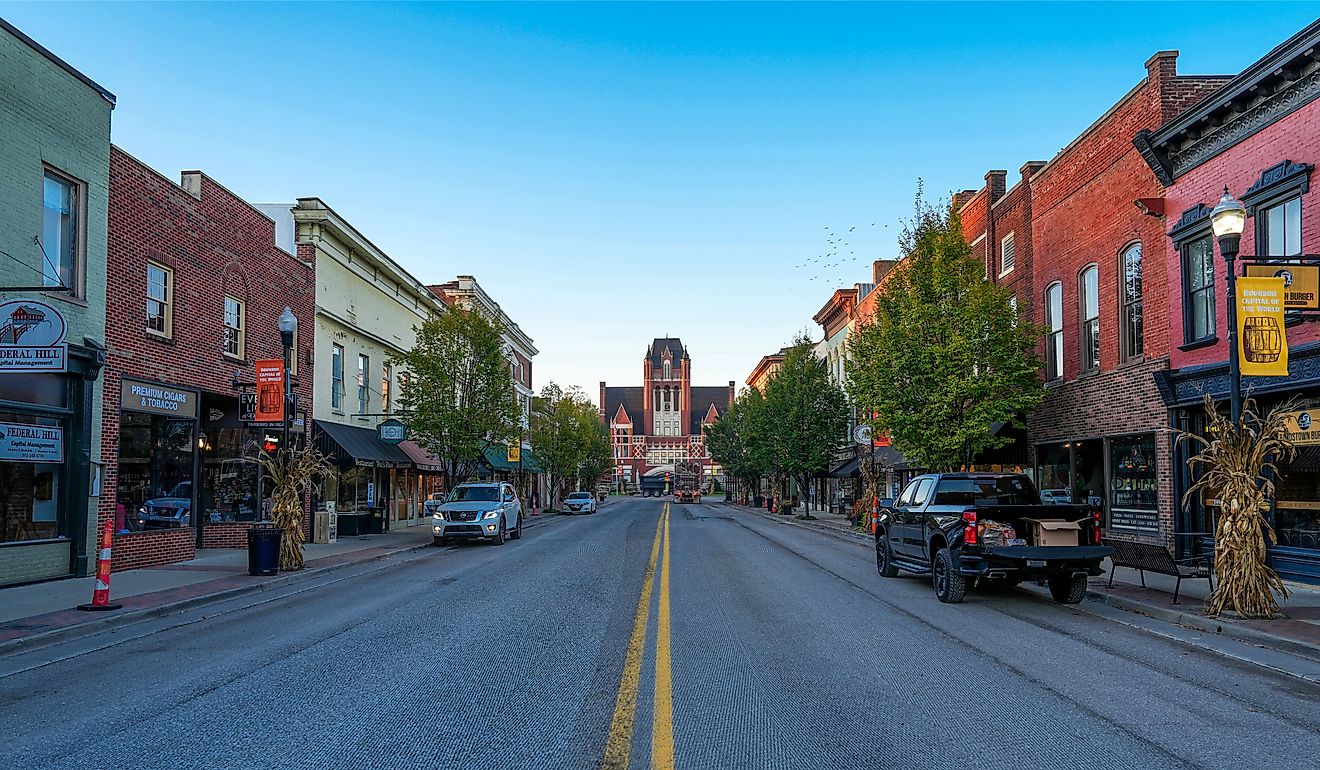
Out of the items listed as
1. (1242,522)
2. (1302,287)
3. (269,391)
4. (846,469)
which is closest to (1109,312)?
(1302,287)

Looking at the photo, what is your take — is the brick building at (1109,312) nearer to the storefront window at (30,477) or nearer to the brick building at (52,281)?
the brick building at (52,281)

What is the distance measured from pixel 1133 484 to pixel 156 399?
797 inches

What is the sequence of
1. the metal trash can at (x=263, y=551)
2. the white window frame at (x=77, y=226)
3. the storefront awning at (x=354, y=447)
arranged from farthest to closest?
1. the storefront awning at (x=354, y=447)
2. the metal trash can at (x=263, y=551)
3. the white window frame at (x=77, y=226)

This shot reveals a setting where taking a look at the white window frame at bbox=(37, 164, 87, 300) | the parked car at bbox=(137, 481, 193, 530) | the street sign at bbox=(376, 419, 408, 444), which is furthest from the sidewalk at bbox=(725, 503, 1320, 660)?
the street sign at bbox=(376, 419, 408, 444)

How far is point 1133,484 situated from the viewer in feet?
66.6

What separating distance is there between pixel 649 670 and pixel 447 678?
5.65 feet

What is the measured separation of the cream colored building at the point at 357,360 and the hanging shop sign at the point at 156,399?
625cm

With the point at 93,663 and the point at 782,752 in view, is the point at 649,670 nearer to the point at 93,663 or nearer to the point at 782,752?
the point at 782,752

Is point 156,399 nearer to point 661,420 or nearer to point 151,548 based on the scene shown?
point 151,548

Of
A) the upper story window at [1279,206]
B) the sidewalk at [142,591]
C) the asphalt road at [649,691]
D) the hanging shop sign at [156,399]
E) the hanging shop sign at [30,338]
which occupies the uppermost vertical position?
the upper story window at [1279,206]

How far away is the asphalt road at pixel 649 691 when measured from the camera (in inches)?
233

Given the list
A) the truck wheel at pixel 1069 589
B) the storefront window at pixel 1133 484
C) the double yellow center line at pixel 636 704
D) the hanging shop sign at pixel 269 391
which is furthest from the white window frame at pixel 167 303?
the storefront window at pixel 1133 484

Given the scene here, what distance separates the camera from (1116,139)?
20.9 m

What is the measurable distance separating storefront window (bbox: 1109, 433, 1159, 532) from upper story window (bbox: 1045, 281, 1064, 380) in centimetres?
353
